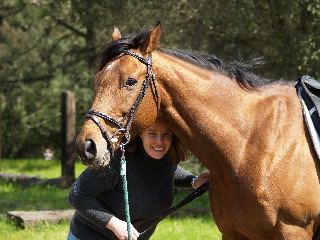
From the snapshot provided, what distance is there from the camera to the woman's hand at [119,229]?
146 inches

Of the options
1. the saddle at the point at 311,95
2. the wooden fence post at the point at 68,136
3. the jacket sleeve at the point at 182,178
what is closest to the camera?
the saddle at the point at 311,95

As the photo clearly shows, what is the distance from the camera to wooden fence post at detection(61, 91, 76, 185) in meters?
11.1

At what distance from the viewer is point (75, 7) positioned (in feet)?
41.9

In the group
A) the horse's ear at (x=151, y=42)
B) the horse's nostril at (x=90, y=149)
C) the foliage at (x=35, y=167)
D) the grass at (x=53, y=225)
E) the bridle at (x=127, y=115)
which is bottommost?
the foliage at (x=35, y=167)

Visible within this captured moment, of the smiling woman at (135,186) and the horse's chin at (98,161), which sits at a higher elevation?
the horse's chin at (98,161)

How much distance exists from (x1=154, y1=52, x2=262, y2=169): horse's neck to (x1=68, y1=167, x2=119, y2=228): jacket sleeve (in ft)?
1.97

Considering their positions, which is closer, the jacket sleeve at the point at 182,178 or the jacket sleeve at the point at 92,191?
the jacket sleeve at the point at 92,191

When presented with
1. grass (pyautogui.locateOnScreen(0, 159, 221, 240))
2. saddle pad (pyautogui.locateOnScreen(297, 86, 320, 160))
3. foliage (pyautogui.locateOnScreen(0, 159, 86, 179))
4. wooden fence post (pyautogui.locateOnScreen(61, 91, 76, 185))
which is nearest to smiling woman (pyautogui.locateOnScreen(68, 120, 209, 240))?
saddle pad (pyautogui.locateOnScreen(297, 86, 320, 160))

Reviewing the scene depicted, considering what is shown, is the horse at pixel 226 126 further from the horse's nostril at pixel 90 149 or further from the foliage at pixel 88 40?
the foliage at pixel 88 40

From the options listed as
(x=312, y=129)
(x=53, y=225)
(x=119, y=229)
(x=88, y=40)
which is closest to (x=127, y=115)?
(x=119, y=229)

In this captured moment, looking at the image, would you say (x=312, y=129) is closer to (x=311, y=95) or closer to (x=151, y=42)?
(x=311, y=95)

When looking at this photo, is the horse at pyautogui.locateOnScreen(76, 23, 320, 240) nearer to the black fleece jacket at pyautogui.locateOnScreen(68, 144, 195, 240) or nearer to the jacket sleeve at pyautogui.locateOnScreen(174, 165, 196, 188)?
the black fleece jacket at pyautogui.locateOnScreen(68, 144, 195, 240)

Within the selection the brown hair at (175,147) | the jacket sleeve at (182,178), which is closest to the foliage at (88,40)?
the jacket sleeve at (182,178)

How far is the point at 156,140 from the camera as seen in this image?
4039 mm
